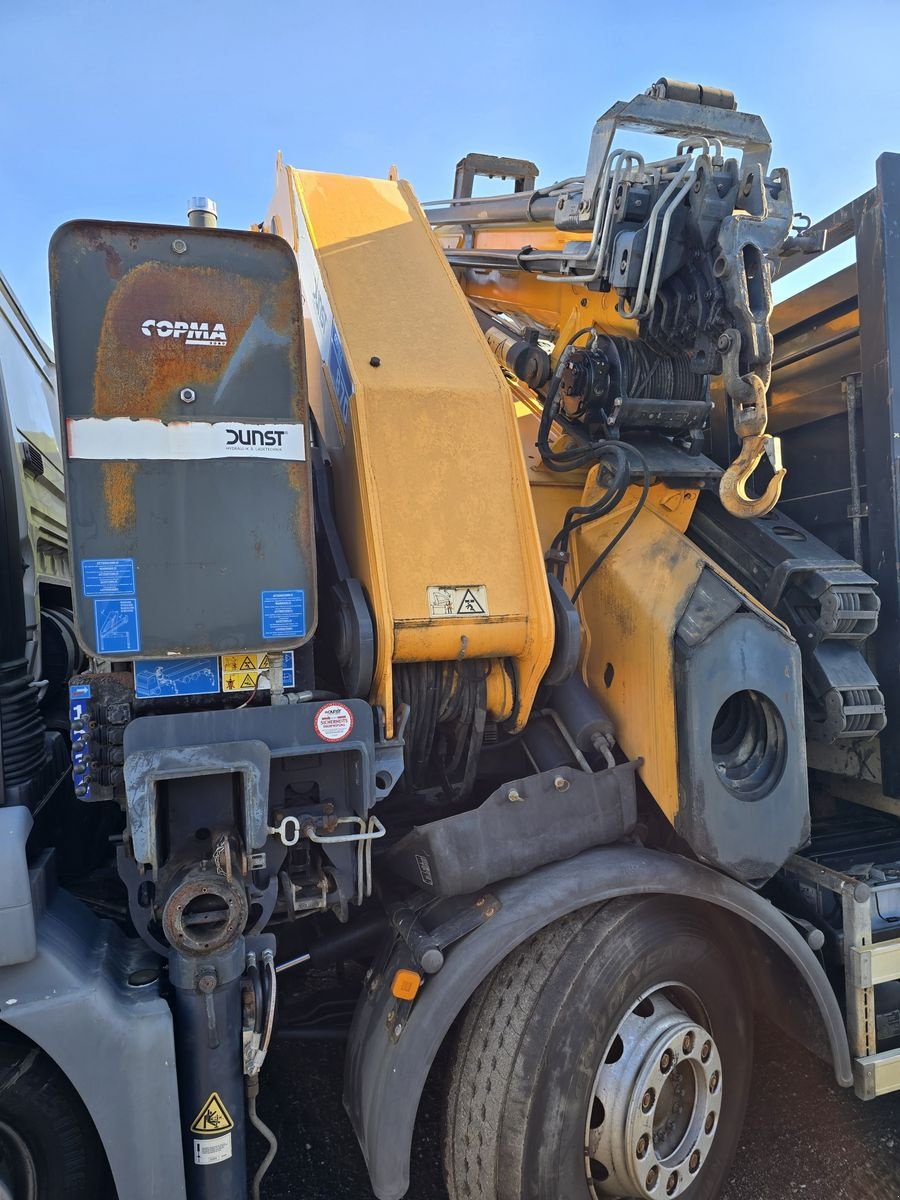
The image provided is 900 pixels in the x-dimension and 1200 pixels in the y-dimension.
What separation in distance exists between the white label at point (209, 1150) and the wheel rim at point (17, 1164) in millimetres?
365

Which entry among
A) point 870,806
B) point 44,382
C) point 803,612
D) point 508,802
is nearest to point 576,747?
point 508,802

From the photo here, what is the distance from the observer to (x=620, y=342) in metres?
2.99

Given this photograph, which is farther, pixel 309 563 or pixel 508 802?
pixel 508 802

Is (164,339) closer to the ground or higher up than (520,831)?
higher up

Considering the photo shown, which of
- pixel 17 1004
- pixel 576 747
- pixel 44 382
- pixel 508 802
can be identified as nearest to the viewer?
pixel 17 1004

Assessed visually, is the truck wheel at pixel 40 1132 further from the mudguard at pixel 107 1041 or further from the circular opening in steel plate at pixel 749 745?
the circular opening in steel plate at pixel 749 745

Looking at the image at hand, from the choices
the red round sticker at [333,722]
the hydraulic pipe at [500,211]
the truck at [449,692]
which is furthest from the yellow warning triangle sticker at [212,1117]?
the hydraulic pipe at [500,211]

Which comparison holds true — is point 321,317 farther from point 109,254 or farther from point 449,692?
point 449,692

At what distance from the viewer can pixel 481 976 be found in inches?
84.7

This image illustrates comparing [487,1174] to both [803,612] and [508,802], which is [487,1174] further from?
[803,612]

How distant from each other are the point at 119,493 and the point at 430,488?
0.83 meters

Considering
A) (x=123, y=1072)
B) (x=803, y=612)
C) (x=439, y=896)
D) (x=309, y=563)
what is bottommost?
(x=123, y=1072)

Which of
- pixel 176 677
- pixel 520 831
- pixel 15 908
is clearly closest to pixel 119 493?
pixel 176 677

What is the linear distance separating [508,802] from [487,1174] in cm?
97
